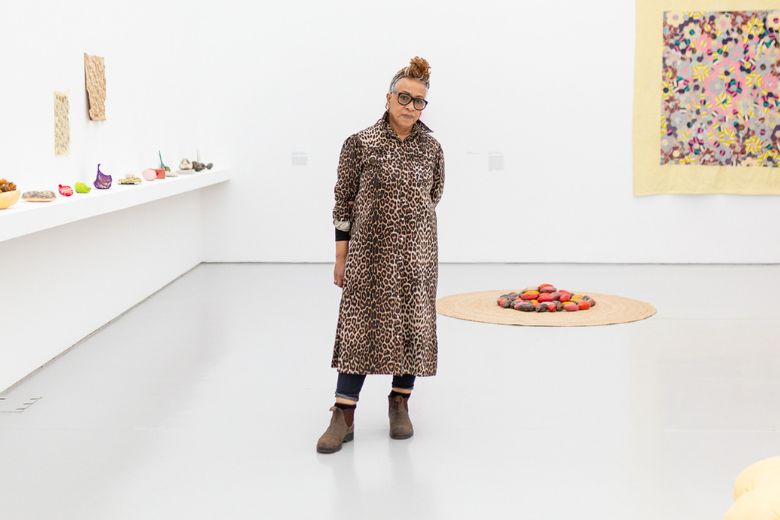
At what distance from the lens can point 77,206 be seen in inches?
173

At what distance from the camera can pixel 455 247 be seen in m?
8.00

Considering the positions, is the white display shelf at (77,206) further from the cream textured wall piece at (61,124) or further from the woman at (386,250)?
the woman at (386,250)

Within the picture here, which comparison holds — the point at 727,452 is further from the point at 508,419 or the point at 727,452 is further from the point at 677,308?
the point at 677,308

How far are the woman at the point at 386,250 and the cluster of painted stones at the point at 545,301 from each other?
8.31 ft

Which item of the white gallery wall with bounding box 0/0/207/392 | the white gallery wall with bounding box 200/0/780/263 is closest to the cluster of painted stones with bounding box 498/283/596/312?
the white gallery wall with bounding box 200/0/780/263

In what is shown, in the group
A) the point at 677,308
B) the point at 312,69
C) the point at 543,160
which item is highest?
the point at 312,69

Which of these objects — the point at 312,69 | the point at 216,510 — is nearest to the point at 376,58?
the point at 312,69

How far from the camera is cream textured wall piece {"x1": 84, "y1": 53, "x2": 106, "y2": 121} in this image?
523 cm

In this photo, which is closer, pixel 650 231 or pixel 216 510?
pixel 216 510

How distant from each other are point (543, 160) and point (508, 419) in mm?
4546

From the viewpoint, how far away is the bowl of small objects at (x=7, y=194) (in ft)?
12.6

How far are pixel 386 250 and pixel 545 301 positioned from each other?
9.08 feet

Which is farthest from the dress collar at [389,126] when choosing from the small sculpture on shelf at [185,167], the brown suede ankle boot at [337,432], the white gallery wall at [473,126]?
the white gallery wall at [473,126]

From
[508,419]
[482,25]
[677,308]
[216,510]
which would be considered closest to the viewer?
[216,510]
